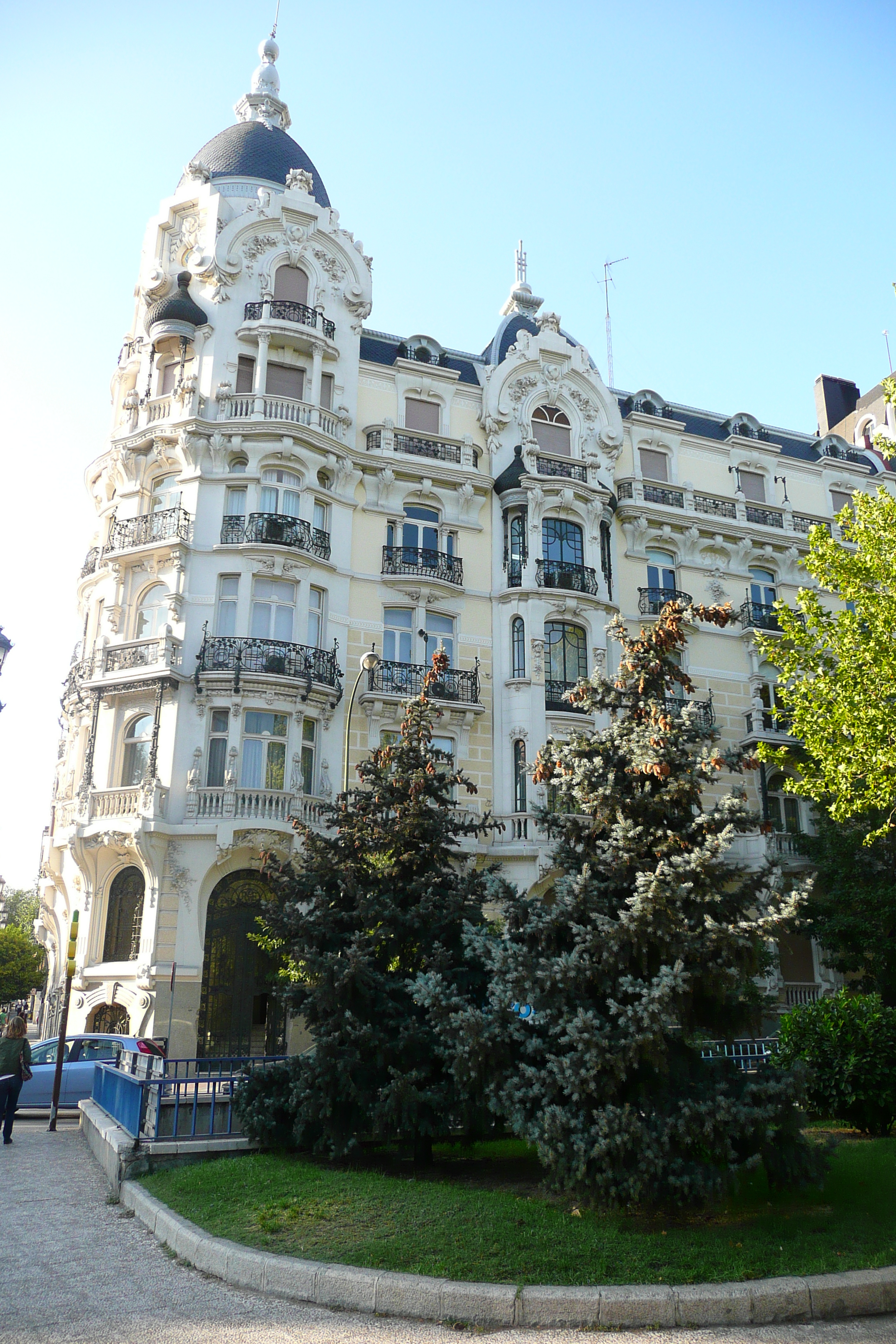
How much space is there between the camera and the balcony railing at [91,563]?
2934cm

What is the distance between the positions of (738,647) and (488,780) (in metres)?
10.8

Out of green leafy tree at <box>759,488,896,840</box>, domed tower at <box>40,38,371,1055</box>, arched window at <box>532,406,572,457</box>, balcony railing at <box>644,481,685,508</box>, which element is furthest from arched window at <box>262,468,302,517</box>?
green leafy tree at <box>759,488,896,840</box>

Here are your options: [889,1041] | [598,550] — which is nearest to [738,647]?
[598,550]

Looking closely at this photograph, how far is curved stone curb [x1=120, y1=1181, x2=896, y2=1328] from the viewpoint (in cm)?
741

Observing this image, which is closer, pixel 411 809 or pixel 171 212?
pixel 411 809

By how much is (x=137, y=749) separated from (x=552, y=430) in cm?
1648

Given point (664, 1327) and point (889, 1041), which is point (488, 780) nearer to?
point (889, 1041)

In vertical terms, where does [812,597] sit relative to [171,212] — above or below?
below

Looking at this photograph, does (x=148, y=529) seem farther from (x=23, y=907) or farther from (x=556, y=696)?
(x=23, y=907)

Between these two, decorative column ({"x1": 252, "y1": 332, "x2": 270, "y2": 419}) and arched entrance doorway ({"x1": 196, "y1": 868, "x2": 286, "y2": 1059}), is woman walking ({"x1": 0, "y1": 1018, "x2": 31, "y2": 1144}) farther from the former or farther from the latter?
decorative column ({"x1": 252, "y1": 332, "x2": 270, "y2": 419})

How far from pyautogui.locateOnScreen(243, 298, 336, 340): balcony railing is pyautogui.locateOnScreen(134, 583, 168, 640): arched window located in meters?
8.29

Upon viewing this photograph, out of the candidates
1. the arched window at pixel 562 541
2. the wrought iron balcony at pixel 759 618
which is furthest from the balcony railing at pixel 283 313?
the wrought iron balcony at pixel 759 618

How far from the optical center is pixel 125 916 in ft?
81.8

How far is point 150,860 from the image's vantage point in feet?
77.8
